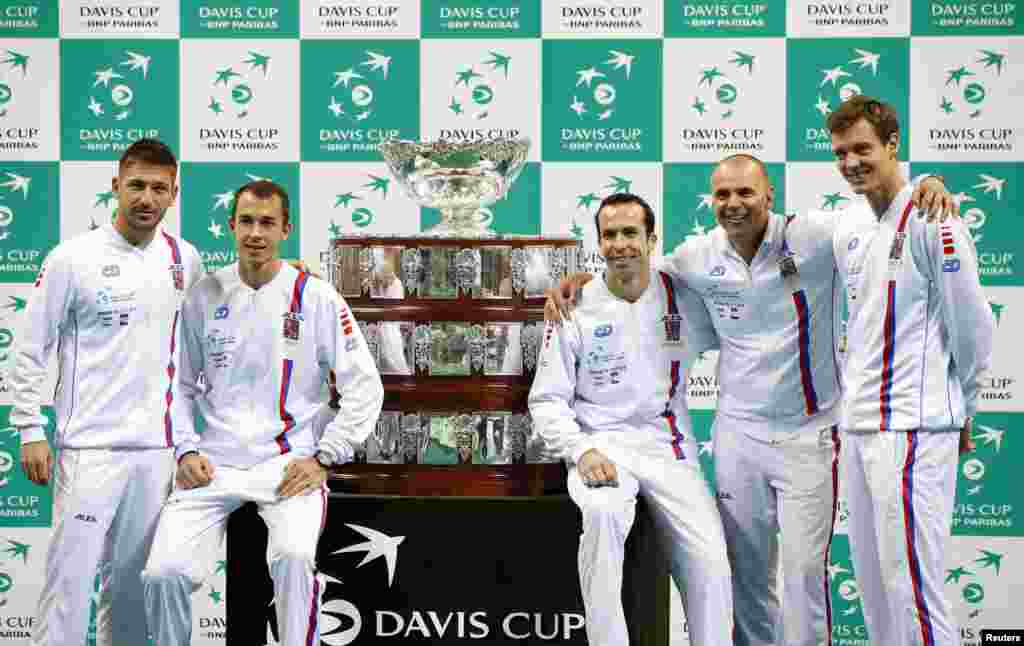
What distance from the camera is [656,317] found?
4.08 meters

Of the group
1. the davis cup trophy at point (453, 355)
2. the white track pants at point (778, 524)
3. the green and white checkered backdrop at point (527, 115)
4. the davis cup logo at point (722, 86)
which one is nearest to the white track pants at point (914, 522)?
the white track pants at point (778, 524)

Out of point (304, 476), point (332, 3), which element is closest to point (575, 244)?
point (304, 476)

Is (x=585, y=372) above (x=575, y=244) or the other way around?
the other way around

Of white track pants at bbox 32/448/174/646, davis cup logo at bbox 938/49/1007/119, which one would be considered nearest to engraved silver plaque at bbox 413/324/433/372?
white track pants at bbox 32/448/174/646

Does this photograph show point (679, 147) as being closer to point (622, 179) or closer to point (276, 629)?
point (622, 179)

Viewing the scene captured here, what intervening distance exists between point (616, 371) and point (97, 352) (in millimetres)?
1731

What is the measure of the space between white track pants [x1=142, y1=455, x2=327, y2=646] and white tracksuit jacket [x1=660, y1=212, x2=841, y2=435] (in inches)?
57.1

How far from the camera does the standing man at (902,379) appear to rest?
141 inches

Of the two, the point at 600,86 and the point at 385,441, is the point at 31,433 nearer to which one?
the point at 385,441

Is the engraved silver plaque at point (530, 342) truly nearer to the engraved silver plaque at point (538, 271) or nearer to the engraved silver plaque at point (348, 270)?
the engraved silver plaque at point (538, 271)

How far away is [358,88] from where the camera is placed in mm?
5609

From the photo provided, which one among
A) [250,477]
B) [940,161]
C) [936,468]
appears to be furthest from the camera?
[940,161]

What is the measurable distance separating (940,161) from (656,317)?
7.08ft

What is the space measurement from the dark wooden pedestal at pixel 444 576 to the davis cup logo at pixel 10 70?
2.80 metres
